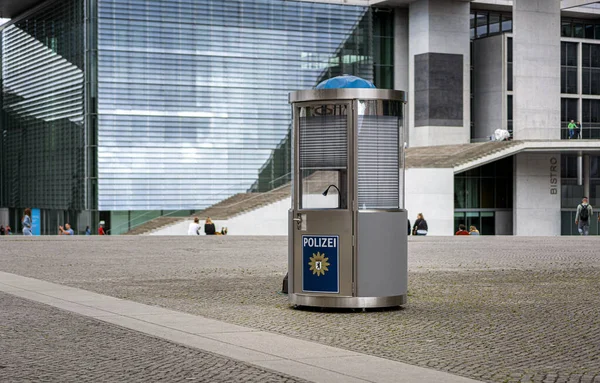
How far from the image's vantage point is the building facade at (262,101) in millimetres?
54969

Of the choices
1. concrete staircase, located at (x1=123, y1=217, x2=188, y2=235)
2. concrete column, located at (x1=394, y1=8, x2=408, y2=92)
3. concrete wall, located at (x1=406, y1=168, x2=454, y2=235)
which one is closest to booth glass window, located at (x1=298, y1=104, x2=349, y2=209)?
concrete wall, located at (x1=406, y1=168, x2=454, y2=235)

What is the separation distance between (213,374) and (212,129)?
4980cm

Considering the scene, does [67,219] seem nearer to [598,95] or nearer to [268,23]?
[268,23]

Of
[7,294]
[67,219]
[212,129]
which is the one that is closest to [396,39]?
[212,129]

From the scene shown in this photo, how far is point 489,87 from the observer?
6384cm

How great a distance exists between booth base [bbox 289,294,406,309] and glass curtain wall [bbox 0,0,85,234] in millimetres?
44740

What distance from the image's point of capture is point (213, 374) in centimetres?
785

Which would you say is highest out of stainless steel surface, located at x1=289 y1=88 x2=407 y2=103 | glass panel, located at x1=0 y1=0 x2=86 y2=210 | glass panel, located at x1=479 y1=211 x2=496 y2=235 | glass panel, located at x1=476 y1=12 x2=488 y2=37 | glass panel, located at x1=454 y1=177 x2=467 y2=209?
glass panel, located at x1=476 y1=12 x2=488 y2=37

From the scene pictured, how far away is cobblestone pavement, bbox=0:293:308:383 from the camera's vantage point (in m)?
7.75

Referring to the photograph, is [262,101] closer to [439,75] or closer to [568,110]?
[439,75]

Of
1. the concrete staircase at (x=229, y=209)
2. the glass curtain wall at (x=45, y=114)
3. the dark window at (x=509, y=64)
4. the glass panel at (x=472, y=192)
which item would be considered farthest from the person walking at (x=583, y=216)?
the glass curtain wall at (x=45, y=114)

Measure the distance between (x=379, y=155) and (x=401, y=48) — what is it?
5129 centimetres

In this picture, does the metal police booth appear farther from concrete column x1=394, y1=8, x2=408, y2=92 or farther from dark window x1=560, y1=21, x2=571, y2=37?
dark window x1=560, y1=21, x2=571, y2=37

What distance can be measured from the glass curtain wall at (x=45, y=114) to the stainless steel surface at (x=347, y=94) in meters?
44.6
